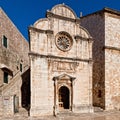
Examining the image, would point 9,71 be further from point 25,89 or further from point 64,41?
point 64,41

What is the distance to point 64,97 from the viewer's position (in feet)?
68.2

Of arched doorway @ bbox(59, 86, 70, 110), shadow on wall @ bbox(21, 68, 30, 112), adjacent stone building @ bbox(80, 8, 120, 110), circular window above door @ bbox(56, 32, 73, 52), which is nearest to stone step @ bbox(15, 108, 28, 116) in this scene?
shadow on wall @ bbox(21, 68, 30, 112)

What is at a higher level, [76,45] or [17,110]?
[76,45]

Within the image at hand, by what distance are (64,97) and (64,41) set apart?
5.24 m

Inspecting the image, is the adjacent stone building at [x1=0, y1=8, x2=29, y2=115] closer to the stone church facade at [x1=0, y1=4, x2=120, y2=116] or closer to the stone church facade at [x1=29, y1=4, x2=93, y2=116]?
the stone church facade at [x1=0, y1=4, x2=120, y2=116]

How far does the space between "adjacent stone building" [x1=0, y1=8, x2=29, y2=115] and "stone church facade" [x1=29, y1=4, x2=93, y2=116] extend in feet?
6.43

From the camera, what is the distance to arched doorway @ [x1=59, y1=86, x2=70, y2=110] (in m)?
20.6

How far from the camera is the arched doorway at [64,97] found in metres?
20.6

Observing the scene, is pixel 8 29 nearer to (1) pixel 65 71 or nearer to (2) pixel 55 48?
(2) pixel 55 48

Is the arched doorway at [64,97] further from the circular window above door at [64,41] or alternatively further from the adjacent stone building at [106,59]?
the adjacent stone building at [106,59]

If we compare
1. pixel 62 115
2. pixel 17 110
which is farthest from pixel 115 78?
pixel 17 110

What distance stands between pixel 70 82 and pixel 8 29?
8.47m

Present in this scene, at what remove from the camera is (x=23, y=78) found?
20.5 meters

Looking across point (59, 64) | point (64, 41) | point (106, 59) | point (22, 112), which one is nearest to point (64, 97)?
point (59, 64)
